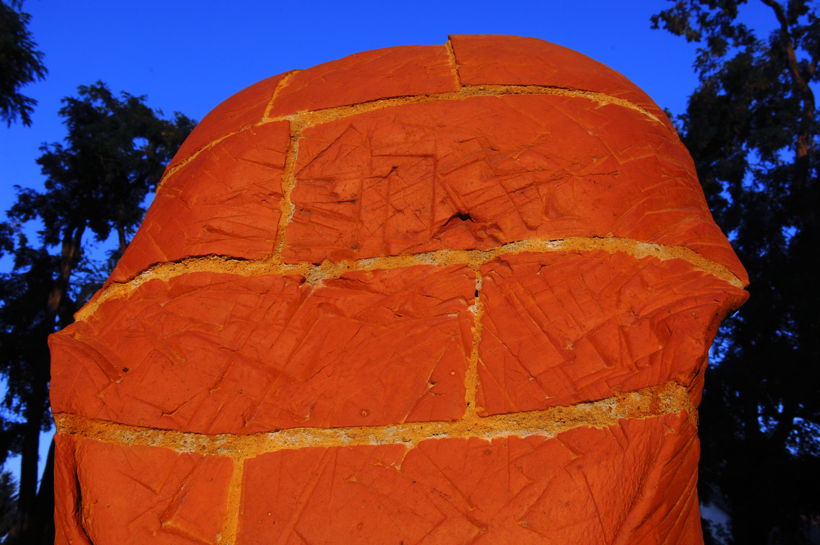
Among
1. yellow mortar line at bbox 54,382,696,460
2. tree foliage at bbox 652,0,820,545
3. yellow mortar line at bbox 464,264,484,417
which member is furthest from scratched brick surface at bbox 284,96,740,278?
tree foliage at bbox 652,0,820,545

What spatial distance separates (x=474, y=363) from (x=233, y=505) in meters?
0.40

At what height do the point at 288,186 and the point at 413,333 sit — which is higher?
the point at 288,186

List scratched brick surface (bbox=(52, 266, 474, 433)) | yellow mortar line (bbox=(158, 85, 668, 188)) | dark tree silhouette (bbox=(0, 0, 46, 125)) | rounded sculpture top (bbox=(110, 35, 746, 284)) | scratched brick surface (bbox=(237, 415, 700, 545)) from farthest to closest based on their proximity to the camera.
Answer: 1. dark tree silhouette (bbox=(0, 0, 46, 125))
2. yellow mortar line (bbox=(158, 85, 668, 188))
3. rounded sculpture top (bbox=(110, 35, 746, 284))
4. scratched brick surface (bbox=(52, 266, 474, 433))
5. scratched brick surface (bbox=(237, 415, 700, 545))

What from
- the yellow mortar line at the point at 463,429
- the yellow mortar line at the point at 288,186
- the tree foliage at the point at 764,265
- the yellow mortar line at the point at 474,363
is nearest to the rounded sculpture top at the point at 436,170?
the yellow mortar line at the point at 288,186


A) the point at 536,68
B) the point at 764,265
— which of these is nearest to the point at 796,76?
the point at 764,265

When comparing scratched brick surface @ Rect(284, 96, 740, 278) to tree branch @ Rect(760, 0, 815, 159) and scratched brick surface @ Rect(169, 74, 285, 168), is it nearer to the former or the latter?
scratched brick surface @ Rect(169, 74, 285, 168)

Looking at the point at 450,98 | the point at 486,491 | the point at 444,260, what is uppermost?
the point at 450,98

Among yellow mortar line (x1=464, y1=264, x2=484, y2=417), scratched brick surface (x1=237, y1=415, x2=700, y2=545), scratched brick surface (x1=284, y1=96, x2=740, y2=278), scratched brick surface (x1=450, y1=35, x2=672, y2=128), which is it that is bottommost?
scratched brick surface (x1=237, y1=415, x2=700, y2=545)

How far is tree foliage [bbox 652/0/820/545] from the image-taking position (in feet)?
28.4

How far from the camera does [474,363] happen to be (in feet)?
3.06

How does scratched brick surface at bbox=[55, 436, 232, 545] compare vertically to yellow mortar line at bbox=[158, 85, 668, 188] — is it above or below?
below

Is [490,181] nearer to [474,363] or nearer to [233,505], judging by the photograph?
[474,363]

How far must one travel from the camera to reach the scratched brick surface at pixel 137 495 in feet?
2.93

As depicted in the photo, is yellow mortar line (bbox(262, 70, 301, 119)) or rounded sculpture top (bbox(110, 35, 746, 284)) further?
yellow mortar line (bbox(262, 70, 301, 119))
